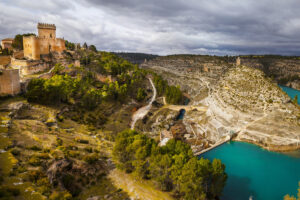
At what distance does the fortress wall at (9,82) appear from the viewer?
37.8 m

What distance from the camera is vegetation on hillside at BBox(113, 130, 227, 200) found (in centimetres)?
2347

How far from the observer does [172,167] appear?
25188mm

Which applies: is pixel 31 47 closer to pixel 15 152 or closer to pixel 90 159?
pixel 15 152

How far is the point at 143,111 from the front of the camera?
6988cm

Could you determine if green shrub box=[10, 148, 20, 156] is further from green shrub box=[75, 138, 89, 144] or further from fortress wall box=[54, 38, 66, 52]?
fortress wall box=[54, 38, 66, 52]

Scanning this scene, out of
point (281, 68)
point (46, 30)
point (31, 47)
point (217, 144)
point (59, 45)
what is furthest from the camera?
point (281, 68)

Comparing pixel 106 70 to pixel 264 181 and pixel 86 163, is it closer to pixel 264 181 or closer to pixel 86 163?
pixel 86 163

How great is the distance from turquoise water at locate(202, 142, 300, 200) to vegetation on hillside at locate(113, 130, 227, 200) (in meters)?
8.79

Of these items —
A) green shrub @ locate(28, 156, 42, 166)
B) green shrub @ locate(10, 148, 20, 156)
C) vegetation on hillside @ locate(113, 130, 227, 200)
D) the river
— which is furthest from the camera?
the river

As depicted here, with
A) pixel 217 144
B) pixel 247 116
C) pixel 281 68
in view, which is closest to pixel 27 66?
pixel 217 144

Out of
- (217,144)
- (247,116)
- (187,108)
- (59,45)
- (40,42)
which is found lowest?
(217,144)

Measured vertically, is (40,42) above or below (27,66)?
above

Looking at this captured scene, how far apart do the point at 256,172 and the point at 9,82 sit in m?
56.7

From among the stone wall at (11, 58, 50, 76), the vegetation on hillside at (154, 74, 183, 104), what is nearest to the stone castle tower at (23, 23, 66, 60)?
the stone wall at (11, 58, 50, 76)
